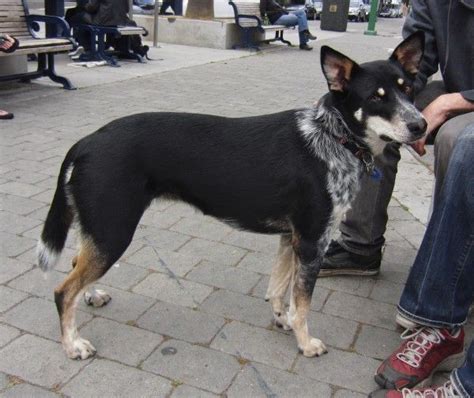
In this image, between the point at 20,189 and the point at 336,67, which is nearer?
the point at 336,67

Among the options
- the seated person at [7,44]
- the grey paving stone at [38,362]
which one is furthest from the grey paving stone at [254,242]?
the seated person at [7,44]

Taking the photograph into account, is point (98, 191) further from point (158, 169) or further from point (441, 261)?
point (441, 261)

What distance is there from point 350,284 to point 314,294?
29 centimetres

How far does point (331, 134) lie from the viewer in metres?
2.70

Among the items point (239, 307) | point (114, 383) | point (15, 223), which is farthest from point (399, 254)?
point (15, 223)

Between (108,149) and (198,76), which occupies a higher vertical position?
(108,149)

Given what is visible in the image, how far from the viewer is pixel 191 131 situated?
8.95 ft

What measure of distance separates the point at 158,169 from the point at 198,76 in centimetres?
791

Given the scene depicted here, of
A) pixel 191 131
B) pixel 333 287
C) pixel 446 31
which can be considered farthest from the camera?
pixel 333 287

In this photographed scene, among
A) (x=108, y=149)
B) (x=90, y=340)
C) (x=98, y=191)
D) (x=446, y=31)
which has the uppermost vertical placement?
(x=446, y=31)

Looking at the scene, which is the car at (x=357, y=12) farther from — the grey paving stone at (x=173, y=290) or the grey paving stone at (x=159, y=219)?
the grey paving stone at (x=173, y=290)

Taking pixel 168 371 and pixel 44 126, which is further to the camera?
pixel 44 126

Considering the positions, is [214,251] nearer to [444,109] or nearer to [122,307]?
[122,307]

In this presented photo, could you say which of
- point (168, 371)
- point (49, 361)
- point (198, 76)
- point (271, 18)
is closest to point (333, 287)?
point (168, 371)
